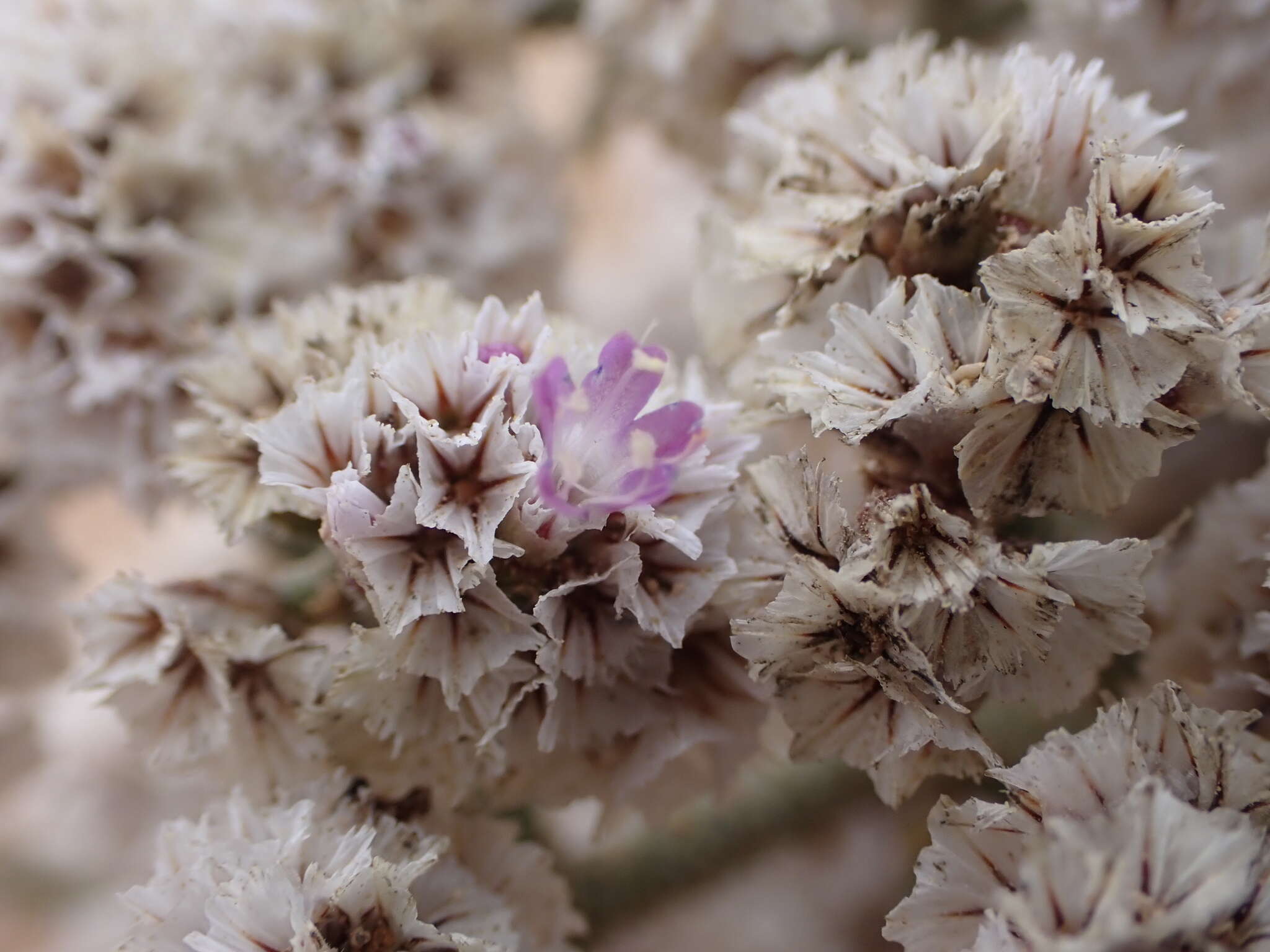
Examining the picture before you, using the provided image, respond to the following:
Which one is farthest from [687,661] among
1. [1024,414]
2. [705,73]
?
[705,73]

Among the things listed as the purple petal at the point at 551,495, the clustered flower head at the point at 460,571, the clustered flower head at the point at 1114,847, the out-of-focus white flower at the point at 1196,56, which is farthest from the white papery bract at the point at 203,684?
the out-of-focus white flower at the point at 1196,56

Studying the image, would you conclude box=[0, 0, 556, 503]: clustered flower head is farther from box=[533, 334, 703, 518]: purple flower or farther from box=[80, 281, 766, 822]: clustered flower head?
box=[533, 334, 703, 518]: purple flower

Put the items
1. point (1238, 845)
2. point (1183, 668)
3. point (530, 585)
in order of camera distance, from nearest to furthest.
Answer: point (1238, 845)
point (530, 585)
point (1183, 668)

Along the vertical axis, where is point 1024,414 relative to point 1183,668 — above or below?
above

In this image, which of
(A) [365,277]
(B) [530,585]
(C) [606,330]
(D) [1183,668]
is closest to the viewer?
(B) [530,585]

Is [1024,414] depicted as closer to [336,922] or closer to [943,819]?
[943,819]

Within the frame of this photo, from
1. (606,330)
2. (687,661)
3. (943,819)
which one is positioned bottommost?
(943,819)

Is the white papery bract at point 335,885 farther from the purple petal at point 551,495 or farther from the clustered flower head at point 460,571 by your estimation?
the purple petal at point 551,495
